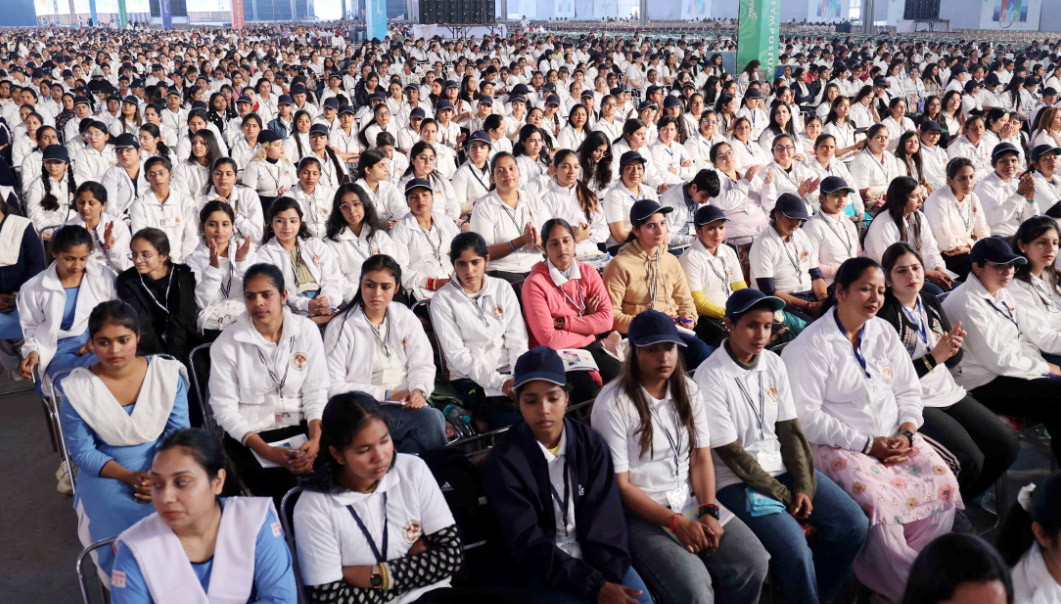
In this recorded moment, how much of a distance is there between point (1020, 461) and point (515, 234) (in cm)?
334

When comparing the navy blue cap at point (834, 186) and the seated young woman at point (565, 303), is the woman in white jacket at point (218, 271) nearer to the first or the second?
the seated young woman at point (565, 303)

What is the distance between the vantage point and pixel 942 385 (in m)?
4.14

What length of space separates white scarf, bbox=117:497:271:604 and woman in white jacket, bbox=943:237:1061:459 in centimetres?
357

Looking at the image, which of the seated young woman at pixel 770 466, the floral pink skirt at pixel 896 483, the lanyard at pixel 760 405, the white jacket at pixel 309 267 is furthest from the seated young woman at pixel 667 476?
the white jacket at pixel 309 267

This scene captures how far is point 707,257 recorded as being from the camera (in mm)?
5152

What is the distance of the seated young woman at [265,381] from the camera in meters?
3.61

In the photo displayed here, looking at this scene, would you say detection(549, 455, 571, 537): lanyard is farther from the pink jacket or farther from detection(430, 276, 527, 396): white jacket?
the pink jacket

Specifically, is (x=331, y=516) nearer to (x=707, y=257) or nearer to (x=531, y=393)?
(x=531, y=393)

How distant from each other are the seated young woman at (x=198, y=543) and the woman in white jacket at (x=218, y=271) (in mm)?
2246

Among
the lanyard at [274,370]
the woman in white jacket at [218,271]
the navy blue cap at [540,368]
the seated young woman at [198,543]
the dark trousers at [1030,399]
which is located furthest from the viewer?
the woman in white jacket at [218,271]

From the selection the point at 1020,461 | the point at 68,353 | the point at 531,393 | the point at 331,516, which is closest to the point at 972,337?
A: the point at 1020,461

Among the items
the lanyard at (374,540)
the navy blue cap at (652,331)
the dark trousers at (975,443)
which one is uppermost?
the navy blue cap at (652,331)

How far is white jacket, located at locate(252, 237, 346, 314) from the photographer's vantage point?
5004mm

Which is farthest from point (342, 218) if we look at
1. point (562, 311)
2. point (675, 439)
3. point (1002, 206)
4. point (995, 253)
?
point (1002, 206)
